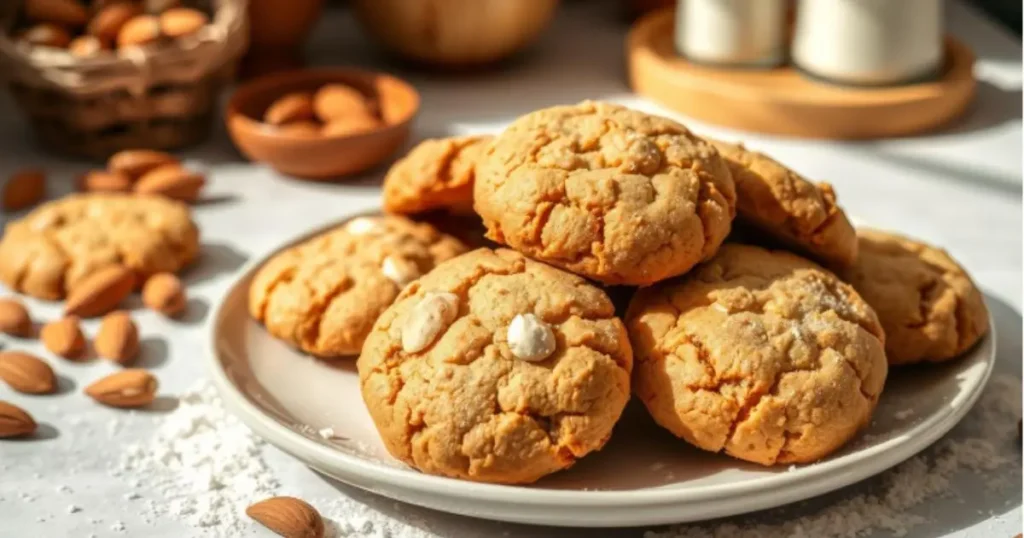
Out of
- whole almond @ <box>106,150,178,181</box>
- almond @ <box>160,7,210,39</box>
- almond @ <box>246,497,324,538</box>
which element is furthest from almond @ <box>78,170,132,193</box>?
A: almond @ <box>246,497,324,538</box>

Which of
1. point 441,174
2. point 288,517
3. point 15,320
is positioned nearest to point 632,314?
point 441,174

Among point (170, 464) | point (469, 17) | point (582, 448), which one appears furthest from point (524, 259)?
point (469, 17)

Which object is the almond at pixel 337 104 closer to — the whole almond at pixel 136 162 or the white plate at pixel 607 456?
the whole almond at pixel 136 162

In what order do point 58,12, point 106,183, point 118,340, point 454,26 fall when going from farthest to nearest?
point 454,26
point 58,12
point 106,183
point 118,340

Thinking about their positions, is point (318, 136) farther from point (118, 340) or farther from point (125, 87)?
point (118, 340)

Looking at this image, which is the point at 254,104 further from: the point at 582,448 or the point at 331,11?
the point at 582,448

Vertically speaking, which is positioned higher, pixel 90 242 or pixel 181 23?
pixel 181 23
